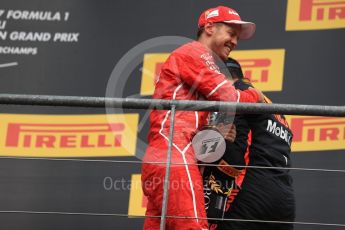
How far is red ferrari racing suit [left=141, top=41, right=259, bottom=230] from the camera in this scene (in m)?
2.40

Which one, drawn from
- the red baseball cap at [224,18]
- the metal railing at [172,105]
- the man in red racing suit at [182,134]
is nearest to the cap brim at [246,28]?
the red baseball cap at [224,18]

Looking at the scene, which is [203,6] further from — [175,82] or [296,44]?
[175,82]

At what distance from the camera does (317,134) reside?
3703 mm

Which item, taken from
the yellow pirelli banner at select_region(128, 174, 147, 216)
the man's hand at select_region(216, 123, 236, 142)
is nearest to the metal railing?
the man's hand at select_region(216, 123, 236, 142)

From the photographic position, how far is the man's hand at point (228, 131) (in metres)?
2.59

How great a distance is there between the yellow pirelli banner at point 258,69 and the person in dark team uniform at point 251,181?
1.13 m

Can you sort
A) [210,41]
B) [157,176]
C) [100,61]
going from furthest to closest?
[100,61], [210,41], [157,176]

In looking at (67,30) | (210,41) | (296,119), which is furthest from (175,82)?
(67,30)

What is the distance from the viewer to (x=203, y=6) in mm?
3984

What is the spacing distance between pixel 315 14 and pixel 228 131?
144 cm

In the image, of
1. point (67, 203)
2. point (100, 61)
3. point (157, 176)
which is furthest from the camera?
point (100, 61)

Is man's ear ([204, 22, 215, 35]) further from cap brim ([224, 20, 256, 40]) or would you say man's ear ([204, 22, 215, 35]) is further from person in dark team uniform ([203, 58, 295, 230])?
person in dark team uniform ([203, 58, 295, 230])

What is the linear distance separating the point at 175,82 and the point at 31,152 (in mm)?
1431

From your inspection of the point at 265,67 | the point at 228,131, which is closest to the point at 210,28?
the point at 228,131
